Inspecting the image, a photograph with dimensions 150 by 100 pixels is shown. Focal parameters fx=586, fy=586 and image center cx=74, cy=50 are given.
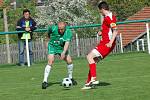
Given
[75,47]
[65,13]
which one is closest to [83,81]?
[75,47]

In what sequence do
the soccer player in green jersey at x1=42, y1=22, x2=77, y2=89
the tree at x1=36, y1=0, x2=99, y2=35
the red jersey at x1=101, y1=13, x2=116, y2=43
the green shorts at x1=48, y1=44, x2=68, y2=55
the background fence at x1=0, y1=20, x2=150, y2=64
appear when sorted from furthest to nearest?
the tree at x1=36, y1=0, x2=99, y2=35
the background fence at x1=0, y1=20, x2=150, y2=64
the green shorts at x1=48, y1=44, x2=68, y2=55
the soccer player in green jersey at x1=42, y1=22, x2=77, y2=89
the red jersey at x1=101, y1=13, x2=116, y2=43

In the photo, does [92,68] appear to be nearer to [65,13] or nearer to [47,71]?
[47,71]

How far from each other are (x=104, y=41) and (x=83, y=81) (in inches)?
80.2

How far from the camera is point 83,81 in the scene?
14.5 meters

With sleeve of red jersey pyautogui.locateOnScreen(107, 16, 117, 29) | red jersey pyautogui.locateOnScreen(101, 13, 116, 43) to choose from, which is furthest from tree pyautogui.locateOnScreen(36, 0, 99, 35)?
sleeve of red jersey pyautogui.locateOnScreen(107, 16, 117, 29)

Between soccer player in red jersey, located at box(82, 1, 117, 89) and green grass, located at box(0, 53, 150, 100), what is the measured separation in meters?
0.31

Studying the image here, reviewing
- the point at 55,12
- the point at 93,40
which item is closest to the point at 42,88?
the point at 93,40

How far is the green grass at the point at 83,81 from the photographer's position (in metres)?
11.5

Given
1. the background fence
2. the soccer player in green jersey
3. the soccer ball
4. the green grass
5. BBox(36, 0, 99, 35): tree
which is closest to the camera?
the green grass

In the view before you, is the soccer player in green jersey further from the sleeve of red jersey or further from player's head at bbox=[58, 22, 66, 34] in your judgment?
the sleeve of red jersey

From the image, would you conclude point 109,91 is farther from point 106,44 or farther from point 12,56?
point 12,56

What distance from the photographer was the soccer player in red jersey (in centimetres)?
→ 1259

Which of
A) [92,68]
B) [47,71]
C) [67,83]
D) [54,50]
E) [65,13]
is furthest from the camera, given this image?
[65,13]

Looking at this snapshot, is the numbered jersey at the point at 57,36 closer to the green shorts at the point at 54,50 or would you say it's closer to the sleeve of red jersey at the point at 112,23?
the green shorts at the point at 54,50
